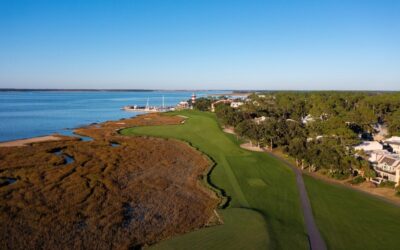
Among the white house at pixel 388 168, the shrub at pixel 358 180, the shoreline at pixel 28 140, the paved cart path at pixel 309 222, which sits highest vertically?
the white house at pixel 388 168

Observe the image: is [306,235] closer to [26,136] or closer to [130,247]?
[130,247]

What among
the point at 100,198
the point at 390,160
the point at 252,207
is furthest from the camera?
the point at 390,160

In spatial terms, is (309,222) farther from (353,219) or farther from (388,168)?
(388,168)

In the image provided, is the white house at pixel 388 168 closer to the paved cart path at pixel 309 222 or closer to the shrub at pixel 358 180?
the shrub at pixel 358 180

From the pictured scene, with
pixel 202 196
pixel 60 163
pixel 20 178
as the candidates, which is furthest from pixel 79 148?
pixel 202 196

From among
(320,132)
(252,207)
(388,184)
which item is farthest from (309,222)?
(320,132)

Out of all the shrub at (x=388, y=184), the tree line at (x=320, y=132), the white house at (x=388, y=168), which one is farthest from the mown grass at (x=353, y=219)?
the white house at (x=388, y=168)

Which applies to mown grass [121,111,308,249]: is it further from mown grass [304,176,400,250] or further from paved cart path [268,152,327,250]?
mown grass [304,176,400,250]
